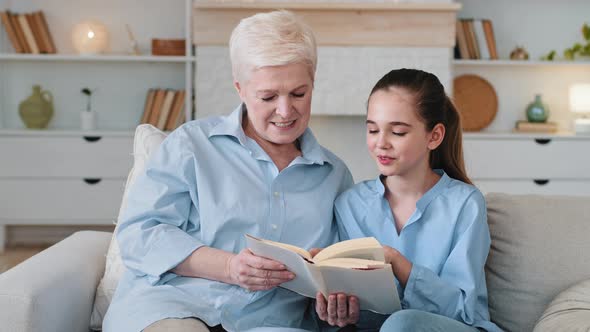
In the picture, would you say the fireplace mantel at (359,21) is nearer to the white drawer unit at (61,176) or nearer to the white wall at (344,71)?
the white wall at (344,71)

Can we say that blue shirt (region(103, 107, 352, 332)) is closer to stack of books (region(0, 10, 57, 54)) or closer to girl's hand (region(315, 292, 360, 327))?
girl's hand (region(315, 292, 360, 327))

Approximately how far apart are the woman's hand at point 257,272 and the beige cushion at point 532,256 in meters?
0.60

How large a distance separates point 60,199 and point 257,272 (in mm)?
3599

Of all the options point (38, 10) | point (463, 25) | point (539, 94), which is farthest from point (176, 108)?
point (539, 94)

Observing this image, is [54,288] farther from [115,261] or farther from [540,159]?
[540,159]

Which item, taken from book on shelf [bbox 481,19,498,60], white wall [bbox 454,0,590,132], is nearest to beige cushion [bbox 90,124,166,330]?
book on shelf [bbox 481,19,498,60]

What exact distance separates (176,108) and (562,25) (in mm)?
2680

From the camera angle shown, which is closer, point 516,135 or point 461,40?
point 516,135

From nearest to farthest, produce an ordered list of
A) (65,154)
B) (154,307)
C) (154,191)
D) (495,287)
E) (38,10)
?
1. (154,307)
2. (154,191)
3. (495,287)
4. (65,154)
5. (38,10)

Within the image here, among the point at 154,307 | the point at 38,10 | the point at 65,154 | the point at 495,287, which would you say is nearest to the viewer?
the point at 154,307

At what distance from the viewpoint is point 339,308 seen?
1766mm

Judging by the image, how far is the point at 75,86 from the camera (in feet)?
17.9

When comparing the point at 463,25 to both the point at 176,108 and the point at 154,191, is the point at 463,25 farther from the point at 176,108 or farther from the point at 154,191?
the point at 154,191

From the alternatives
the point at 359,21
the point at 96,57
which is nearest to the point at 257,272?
the point at 359,21
